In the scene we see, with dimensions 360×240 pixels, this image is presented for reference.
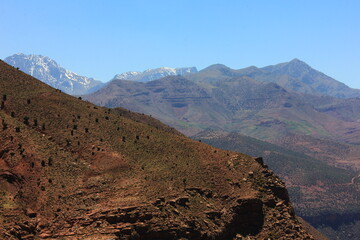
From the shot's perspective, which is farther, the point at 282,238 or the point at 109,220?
the point at 282,238

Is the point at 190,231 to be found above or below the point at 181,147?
below

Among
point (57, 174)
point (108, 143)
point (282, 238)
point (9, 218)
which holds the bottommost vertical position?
point (282, 238)

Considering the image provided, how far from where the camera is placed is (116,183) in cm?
4594

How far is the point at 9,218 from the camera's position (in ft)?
119

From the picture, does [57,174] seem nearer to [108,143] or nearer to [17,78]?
[108,143]

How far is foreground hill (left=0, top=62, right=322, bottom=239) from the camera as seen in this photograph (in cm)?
3909

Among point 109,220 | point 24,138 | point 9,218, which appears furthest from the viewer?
point 24,138

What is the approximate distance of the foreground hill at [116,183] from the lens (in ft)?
128

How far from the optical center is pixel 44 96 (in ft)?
201

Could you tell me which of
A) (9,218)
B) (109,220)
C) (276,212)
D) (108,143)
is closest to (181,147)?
(108,143)

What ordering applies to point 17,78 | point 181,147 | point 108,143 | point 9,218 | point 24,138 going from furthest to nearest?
1. point 17,78
2. point 181,147
3. point 108,143
4. point 24,138
5. point 9,218

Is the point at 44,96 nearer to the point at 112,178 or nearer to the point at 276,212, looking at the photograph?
the point at 112,178

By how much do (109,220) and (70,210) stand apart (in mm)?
4675

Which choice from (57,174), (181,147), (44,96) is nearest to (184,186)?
(181,147)
